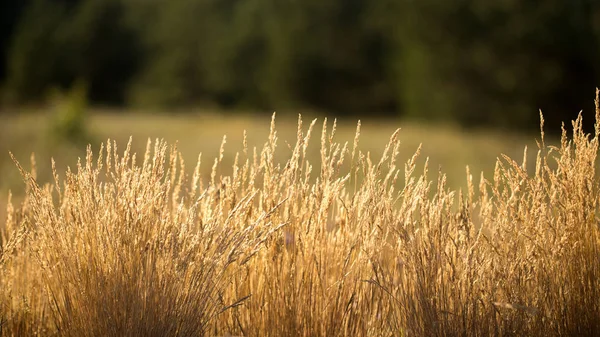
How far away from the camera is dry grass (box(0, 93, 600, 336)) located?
9.19ft

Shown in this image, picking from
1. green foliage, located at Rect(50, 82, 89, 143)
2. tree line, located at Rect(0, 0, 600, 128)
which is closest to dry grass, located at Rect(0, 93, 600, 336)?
green foliage, located at Rect(50, 82, 89, 143)

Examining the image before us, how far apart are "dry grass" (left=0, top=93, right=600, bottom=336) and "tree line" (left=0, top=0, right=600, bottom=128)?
47.3 feet

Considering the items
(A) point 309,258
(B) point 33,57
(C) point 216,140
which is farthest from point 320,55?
(A) point 309,258

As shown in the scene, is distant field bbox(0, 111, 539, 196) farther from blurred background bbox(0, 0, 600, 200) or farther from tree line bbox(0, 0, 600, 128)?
tree line bbox(0, 0, 600, 128)

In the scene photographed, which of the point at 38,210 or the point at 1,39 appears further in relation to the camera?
the point at 1,39

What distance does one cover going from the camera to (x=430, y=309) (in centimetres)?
288

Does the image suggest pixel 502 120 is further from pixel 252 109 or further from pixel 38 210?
pixel 38 210

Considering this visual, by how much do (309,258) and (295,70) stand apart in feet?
75.9

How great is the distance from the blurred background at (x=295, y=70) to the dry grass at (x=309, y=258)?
849 cm

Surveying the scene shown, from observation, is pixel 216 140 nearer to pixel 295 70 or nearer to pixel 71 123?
pixel 71 123

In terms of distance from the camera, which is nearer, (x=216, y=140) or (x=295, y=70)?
(x=216, y=140)

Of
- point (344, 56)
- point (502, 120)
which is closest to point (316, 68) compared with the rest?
point (344, 56)

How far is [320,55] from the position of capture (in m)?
25.8

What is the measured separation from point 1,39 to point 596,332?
32.8m
